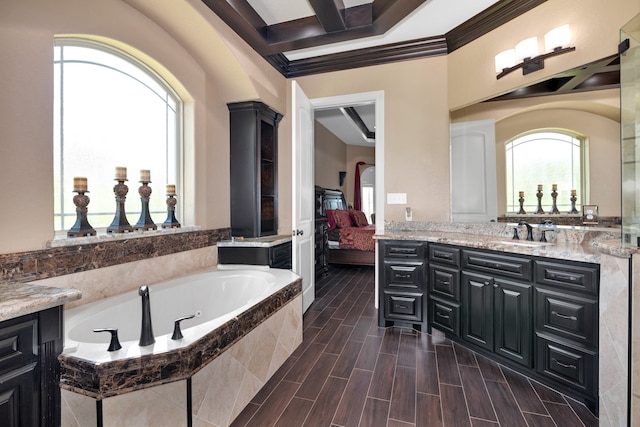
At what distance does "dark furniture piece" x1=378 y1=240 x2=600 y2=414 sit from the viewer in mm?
1708

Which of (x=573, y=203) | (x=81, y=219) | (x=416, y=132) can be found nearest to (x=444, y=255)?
(x=573, y=203)

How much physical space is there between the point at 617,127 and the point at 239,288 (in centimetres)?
301

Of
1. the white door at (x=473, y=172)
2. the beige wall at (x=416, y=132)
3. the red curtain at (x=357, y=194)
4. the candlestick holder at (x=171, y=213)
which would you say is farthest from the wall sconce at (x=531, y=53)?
the red curtain at (x=357, y=194)

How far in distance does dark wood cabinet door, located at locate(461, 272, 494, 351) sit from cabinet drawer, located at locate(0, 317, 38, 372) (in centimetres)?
257

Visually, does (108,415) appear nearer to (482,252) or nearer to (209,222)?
(209,222)

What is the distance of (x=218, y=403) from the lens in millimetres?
1479

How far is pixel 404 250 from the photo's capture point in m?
2.80

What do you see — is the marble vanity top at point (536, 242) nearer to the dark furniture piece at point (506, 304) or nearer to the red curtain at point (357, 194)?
the dark furniture piece at point (506, 304)

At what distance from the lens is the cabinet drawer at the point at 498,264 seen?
1.99 meters

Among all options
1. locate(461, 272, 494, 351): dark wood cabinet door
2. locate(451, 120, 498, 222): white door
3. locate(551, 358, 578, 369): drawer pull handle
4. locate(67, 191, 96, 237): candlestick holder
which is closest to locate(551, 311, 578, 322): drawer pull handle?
locate(551, 358, 578, 369): drawer pull handle

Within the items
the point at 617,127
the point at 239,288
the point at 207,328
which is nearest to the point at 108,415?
the point at 207,328

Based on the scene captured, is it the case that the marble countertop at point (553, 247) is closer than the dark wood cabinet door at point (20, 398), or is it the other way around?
the dark wood cabinet door at point (20, 398)

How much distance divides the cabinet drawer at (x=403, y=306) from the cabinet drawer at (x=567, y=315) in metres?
0.99

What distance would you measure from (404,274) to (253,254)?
149 centimetres
